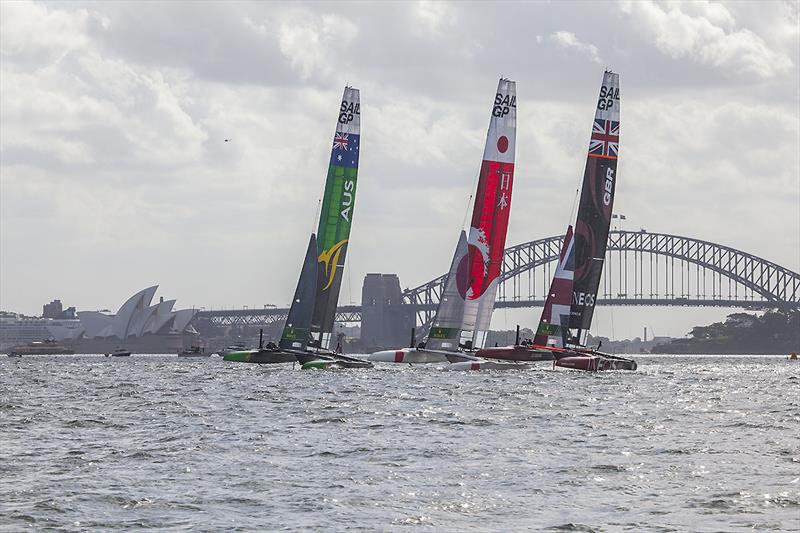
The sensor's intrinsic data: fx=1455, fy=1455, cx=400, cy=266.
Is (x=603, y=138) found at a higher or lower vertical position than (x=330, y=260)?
higher

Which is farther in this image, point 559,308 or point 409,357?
point 559,308

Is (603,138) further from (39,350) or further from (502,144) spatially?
(39,350)

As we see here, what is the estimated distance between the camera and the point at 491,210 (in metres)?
59.1

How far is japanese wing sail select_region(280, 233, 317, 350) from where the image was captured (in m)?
55.6

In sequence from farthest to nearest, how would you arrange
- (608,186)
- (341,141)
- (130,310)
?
1. (130,310)
2. (608,186)
3. (341,141)

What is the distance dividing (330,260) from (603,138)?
40.7ft

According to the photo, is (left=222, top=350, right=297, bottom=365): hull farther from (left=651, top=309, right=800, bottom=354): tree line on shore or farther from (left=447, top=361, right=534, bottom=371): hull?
(left=651, top=309, right=800, bottom=354): tree line on shore

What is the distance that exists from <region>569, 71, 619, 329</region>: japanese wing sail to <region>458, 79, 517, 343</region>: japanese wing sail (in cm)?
325

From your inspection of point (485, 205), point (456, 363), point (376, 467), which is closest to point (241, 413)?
point (376, 467)

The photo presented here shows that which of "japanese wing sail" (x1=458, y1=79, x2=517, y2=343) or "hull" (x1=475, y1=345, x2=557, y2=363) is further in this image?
"japanese wing sail" (x1=458, y1=79, x2=517, y2=343)

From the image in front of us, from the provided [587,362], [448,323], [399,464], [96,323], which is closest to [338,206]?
[448,323]

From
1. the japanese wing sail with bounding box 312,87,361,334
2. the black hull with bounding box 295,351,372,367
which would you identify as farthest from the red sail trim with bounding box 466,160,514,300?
the black hull with bounding box 295,351,372,367

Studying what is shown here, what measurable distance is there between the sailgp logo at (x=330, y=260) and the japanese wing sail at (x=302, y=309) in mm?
730

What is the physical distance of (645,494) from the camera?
16.9m
